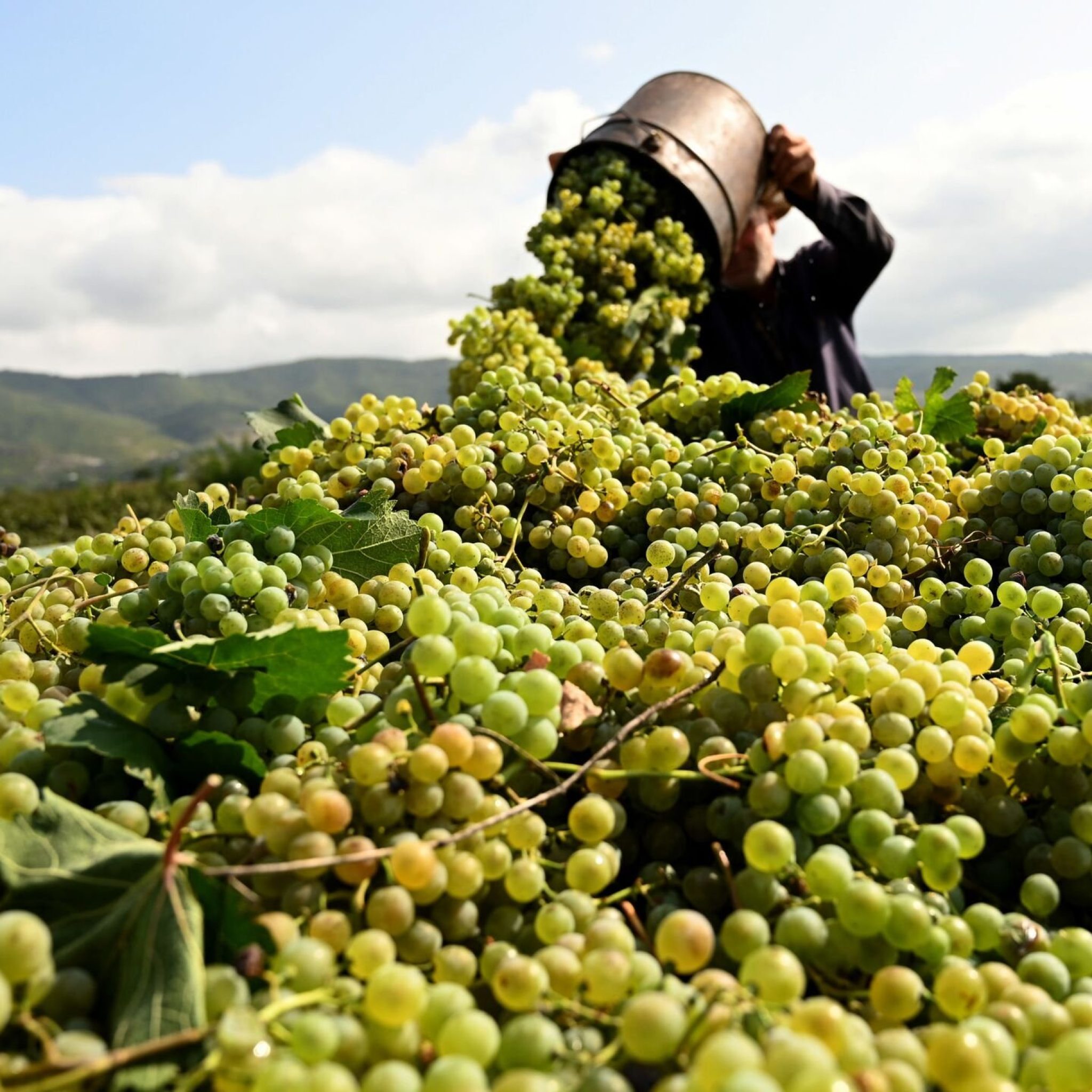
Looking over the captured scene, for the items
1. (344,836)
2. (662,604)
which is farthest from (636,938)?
(662,604)

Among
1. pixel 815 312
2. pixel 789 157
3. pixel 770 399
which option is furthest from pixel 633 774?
pixel 815 312

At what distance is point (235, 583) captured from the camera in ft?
3.35

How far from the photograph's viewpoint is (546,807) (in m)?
0.81

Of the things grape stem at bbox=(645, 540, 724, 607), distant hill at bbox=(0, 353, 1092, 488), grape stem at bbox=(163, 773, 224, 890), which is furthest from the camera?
distant hill at bbox=(0, 353, 1092, 488)

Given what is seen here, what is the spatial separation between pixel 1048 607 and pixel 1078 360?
6375 inches

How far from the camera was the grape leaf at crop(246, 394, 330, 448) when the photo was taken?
186cm

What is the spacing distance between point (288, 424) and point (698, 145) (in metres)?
1.85

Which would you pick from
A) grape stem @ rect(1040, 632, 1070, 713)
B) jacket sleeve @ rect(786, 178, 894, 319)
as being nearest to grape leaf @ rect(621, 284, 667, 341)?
jacket sleeve @ rect(786, 178, 894, 319)

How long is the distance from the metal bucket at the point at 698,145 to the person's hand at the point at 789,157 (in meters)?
0.10

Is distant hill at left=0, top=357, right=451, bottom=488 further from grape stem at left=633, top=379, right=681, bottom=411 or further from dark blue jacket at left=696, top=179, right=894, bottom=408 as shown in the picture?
grape stem at left=633, top=379, right=681, bottom=411

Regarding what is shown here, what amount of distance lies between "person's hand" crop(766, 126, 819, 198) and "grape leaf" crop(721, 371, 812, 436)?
206 centimetres

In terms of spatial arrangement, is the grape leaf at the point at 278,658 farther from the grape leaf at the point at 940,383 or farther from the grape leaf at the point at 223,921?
the grape leaf at the point at 940,383

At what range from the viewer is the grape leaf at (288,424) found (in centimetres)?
186

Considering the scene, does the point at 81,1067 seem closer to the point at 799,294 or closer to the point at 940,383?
the point at 940,383
